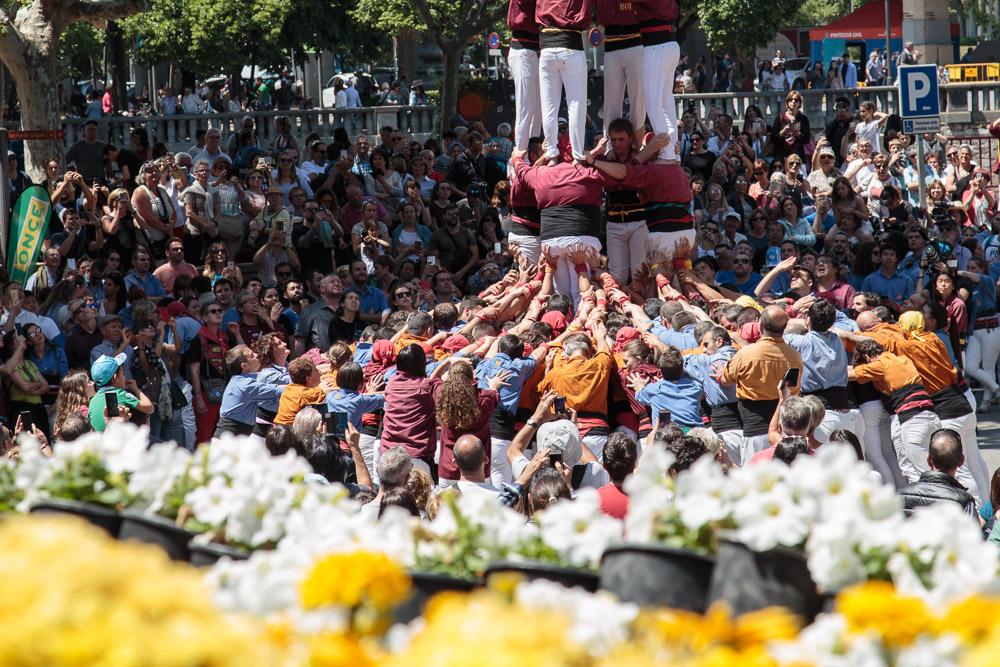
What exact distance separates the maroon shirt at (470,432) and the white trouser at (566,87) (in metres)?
3.71

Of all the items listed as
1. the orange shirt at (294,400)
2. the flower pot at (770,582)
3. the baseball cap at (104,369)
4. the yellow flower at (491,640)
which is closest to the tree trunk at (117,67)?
the baseball cap at (104,369)

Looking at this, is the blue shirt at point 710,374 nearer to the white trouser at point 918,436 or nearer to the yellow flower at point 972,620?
the white trouser at point 918,436

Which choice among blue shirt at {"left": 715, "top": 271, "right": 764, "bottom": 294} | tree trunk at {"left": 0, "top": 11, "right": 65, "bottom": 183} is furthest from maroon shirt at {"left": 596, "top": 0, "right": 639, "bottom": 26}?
tree trunk at {"left": 0, "top": 11, "right": 65, "bottom": 183}

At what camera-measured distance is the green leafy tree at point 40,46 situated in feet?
50.4

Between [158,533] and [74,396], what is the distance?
560 cm

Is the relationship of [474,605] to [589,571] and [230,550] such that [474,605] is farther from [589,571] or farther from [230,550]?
[230,550]

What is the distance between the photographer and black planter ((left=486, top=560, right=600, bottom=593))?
2.96 m

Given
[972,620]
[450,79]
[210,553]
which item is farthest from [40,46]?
[972,620]

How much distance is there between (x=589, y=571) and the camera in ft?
9.88

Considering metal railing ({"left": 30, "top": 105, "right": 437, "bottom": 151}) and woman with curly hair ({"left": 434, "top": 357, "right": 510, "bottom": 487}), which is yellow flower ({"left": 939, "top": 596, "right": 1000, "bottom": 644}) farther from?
metal railing ({"left": 30, "top": 105, "right": 437, "bottom": 151})

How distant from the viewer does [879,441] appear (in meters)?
9.72

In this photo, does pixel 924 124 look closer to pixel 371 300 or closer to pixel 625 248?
pixel 625 248

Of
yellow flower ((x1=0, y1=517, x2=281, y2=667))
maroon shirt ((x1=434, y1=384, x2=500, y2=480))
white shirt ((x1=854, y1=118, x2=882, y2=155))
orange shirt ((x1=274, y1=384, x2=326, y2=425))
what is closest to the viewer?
yellow flower ((x1=0, y1=517, x2=281, y2=667))

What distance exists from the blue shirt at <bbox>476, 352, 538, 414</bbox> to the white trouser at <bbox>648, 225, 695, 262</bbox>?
3087 millimetres
